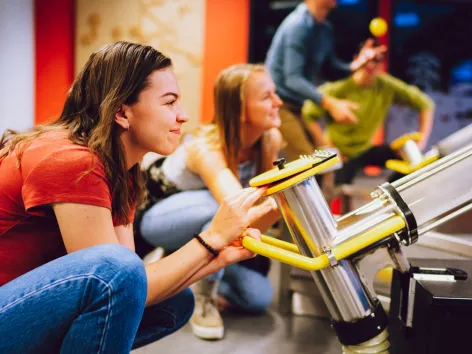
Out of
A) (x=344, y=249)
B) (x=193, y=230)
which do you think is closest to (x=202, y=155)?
(x=193, y=230)

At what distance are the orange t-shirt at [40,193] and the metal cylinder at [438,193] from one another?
0.56m

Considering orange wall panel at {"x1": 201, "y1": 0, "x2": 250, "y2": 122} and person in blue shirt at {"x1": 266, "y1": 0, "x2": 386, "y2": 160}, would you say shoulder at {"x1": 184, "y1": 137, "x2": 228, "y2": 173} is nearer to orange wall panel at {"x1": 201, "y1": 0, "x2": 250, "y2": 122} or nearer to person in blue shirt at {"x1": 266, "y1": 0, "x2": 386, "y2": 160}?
person in blue shirt at {"x1": 266, "y1": 0, "x2": 386, "y2": 160}

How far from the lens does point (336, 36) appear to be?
211 inches

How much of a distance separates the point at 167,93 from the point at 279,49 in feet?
6.32

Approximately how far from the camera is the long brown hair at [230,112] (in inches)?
65.5

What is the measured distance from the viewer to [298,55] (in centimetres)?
274

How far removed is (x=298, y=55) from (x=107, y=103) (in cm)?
193

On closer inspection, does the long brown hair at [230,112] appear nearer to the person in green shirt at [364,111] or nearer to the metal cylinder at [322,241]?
the metal cylinder at [322,241]

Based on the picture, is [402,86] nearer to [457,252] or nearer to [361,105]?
[361,105]

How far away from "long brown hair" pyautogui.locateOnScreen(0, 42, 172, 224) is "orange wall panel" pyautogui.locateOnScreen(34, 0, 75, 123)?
376 cm

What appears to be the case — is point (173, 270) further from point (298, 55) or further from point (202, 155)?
point (298, 55)

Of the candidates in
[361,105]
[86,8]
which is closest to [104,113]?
[361,105]

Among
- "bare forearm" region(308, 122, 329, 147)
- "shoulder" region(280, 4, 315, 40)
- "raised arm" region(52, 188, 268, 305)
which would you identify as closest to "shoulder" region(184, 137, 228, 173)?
"raised arm" region(52, 188, 268, 305)

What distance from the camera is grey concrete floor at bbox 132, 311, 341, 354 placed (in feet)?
5.08
